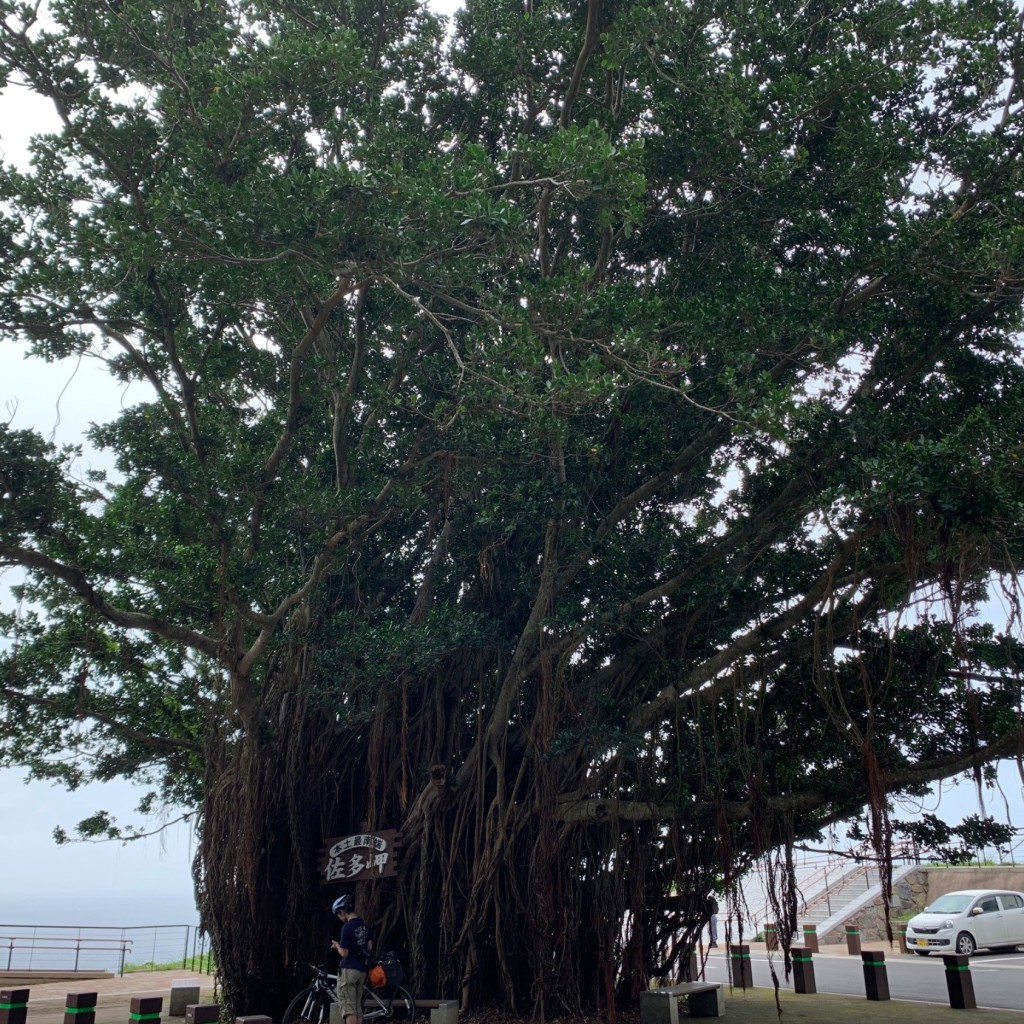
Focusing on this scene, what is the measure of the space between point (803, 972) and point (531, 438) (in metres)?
6.20

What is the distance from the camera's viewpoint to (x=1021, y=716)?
215 inches

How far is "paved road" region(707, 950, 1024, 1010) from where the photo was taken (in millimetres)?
8086

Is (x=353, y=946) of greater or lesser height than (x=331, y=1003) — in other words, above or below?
above

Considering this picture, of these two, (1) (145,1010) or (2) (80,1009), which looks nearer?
(1) (145,1010)

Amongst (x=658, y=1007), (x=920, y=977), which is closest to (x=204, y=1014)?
(x=658, y=1007)

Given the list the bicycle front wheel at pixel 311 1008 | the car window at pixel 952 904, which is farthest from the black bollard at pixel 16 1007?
the car window at pixel 952 904

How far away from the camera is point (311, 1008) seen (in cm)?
648

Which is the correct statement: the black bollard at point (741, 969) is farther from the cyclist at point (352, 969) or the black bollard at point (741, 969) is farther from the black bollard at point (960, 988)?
the cyclist at point (352, 969)

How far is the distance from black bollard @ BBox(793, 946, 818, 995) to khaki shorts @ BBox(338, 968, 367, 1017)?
473 cm

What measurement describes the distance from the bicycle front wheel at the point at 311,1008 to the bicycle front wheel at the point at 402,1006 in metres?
0.45

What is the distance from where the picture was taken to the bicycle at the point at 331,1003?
6.36 meters

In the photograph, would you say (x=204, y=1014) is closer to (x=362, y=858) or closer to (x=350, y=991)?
(x=350, y=991)

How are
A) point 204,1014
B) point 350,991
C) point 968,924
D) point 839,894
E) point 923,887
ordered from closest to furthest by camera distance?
point 204,1014 → point 350,991 → point 968,924 → point 923,887 → point 839,894

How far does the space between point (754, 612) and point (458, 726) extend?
2.58m
